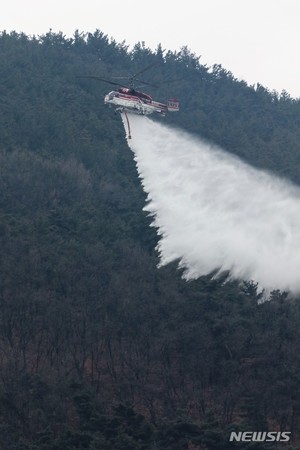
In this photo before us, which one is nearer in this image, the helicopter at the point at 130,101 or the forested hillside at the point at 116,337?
the forested hillside at the point at 116,337

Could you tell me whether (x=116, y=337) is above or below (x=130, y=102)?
below

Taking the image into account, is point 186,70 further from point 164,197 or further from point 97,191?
point 164,197

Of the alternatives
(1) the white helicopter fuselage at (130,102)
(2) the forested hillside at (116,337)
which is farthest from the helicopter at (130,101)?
(2) the forested hillside at (116,337)

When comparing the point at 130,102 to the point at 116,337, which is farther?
the point at 130,102

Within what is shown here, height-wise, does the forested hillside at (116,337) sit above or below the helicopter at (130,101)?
below

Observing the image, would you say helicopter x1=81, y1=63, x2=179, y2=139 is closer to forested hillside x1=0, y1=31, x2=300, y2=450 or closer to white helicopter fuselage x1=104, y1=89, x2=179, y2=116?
white helicopter fuselage x1=104, y1=89, x2=179, y2=116

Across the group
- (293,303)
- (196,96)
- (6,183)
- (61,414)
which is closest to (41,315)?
(61,414)

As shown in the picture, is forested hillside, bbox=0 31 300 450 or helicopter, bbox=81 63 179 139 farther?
helicopter, bbox=81 63 179 139

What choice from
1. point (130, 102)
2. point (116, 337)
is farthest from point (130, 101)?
point (116, 337)

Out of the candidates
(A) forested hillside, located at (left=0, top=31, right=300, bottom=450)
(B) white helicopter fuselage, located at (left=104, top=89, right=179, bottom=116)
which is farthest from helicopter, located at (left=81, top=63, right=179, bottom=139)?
(A) forested hillside, located at (left=0, top=31, right=300, bottom=450)

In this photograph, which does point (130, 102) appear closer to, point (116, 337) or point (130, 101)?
point (130, 101)

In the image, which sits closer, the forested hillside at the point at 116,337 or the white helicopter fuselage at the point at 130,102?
the forested hillside at the point at 116,337

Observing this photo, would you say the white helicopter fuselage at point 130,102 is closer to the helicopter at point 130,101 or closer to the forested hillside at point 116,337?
the helicopter at point 130,101
